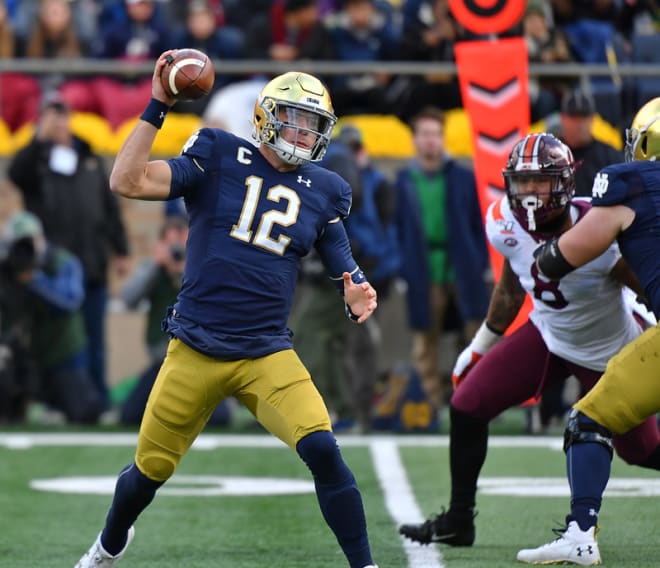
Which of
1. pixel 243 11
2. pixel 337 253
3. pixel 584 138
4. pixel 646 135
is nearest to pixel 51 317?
pixel 243 11

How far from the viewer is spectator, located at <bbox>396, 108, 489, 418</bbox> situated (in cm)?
1088

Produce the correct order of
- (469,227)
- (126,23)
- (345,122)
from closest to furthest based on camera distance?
1. (469,227)
2. (345,122)
3. (126,23)

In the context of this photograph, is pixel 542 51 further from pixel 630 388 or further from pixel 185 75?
pixel 185 75

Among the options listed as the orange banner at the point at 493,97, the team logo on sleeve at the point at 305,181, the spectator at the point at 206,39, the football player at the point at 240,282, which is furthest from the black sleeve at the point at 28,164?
the team logo on sleeve at the point at 305,181

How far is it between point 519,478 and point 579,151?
2193mm

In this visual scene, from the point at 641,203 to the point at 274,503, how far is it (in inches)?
111

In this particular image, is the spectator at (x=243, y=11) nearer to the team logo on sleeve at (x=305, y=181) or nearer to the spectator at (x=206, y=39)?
the spectator at (x=206, y=39)

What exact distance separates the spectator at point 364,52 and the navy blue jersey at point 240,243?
281 inches

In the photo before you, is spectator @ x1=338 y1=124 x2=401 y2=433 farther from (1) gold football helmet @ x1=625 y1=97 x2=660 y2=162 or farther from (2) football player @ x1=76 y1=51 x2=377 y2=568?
(2) football player @ x1=76 y1=51 x2=377 y2=568

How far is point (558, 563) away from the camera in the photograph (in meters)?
5.51

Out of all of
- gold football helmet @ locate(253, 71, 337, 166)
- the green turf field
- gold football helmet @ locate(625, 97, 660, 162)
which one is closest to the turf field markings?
the green turf field

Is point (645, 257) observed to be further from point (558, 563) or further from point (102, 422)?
point (102, 422)

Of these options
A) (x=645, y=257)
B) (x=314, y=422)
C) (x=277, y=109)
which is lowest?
(x=314, y=422)

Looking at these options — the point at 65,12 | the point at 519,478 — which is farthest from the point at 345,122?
the point at 519,478
